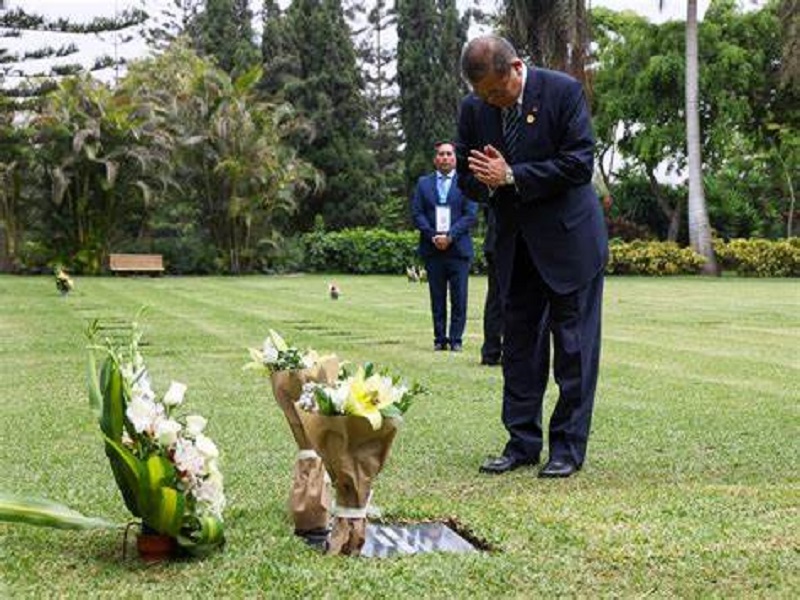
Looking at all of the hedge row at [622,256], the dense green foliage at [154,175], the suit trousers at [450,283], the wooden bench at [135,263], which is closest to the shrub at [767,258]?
the hedge row at [622,256]

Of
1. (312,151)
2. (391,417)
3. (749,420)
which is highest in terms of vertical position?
(312,151)

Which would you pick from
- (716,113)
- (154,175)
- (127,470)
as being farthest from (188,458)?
(716,113)

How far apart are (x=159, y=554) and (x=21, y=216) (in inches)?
1103

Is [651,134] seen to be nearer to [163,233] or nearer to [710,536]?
[163,233]

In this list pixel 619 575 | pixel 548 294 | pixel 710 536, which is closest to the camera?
pixel 619 575

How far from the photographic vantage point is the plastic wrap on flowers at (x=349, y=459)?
3.35 meters

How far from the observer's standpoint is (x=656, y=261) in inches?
1195

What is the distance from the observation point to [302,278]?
92.2 feet

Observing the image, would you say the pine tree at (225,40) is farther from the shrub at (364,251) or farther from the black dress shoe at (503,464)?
the black dress shoe at (503,464)

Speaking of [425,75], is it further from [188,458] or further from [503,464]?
[188,458]

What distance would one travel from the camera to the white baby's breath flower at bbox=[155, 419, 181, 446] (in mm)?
3229

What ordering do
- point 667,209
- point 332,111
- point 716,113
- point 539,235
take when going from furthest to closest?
point 332,111
point 667,209
point 716,113
point 539,235

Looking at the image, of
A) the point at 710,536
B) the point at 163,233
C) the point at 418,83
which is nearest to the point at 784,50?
the point at 418,83

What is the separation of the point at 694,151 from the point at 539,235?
2654 cm
